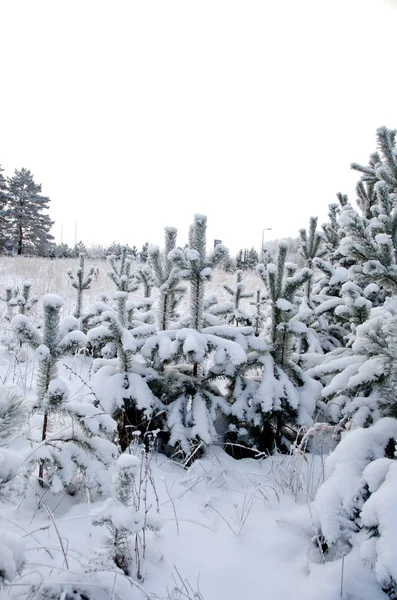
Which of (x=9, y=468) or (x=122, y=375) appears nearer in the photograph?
(x=9, y=468)

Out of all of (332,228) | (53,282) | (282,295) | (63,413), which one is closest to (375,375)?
(282,295)

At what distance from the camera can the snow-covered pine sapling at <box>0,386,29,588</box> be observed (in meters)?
1.11

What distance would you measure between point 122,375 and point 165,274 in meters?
1.00

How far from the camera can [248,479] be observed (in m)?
2.86

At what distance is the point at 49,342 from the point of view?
2352 millimetres

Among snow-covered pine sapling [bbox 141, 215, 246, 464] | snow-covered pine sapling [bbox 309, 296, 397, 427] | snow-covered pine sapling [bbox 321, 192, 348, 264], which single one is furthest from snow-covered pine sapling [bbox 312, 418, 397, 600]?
snow-covered pine sapling [bbox 321, 192, 348, 264]

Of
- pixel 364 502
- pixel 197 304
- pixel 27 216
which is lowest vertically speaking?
pixel 364 502

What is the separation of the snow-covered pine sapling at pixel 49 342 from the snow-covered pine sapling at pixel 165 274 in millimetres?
1117

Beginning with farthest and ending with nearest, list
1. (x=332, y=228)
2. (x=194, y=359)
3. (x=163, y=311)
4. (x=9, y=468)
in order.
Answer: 1. (x=332, y=228)
2. (x=163, y=311)
3. (x=194, y=359)
4. (x=9, y=468)

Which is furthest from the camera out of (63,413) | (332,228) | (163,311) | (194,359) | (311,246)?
(332,228)

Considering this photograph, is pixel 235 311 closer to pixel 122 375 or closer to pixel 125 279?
pixel 125 279

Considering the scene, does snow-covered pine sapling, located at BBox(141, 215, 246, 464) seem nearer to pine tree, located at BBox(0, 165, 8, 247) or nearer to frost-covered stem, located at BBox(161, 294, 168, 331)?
frost-covered stem, located at BBox(161, 294, 168, 331)

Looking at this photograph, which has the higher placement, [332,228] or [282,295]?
[332,228]

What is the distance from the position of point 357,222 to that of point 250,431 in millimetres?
2124
